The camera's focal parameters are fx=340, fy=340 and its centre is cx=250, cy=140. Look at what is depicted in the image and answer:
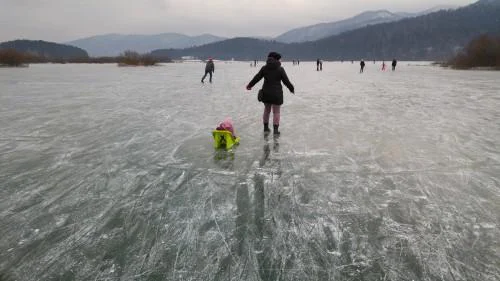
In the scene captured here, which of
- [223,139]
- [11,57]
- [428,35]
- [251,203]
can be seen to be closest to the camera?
[251,203]

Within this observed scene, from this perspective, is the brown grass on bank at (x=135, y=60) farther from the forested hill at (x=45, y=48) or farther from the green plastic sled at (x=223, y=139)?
the forested hill at (x=45, y=48)

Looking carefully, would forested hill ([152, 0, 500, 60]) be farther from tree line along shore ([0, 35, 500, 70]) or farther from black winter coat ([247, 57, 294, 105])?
black winter coat ([247, 57, 294, 105])

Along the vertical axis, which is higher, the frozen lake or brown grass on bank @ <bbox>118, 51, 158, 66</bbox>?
brown grass on bank @ <bbox>118, 51, 158, 66</bbox>

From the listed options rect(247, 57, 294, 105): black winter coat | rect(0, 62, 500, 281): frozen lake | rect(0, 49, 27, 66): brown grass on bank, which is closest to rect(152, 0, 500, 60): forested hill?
rect(0, 49, 27, 66): brown grass on bank

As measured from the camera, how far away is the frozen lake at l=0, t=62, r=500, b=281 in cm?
238

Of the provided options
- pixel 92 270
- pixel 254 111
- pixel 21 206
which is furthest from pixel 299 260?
pixel 254 111

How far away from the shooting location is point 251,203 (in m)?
3.35

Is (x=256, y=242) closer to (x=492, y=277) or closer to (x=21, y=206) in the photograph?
(x=492, y=277)

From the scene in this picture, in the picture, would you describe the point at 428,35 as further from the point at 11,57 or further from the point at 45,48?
the point at 45,48

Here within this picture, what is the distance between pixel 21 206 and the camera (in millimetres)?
3238

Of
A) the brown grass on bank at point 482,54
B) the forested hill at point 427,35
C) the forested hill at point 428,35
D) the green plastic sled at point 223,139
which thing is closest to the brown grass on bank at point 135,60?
the brown grass on bank at point 482,54

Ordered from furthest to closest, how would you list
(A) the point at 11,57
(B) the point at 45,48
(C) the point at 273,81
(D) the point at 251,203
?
(B) the point at 45,48 → (A) the point at 11,57 → (C) the point at 273,81 → (D) the point at 251,203

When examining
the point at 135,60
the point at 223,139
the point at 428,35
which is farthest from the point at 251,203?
the point at 428,35

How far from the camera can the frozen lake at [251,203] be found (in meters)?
2.38
